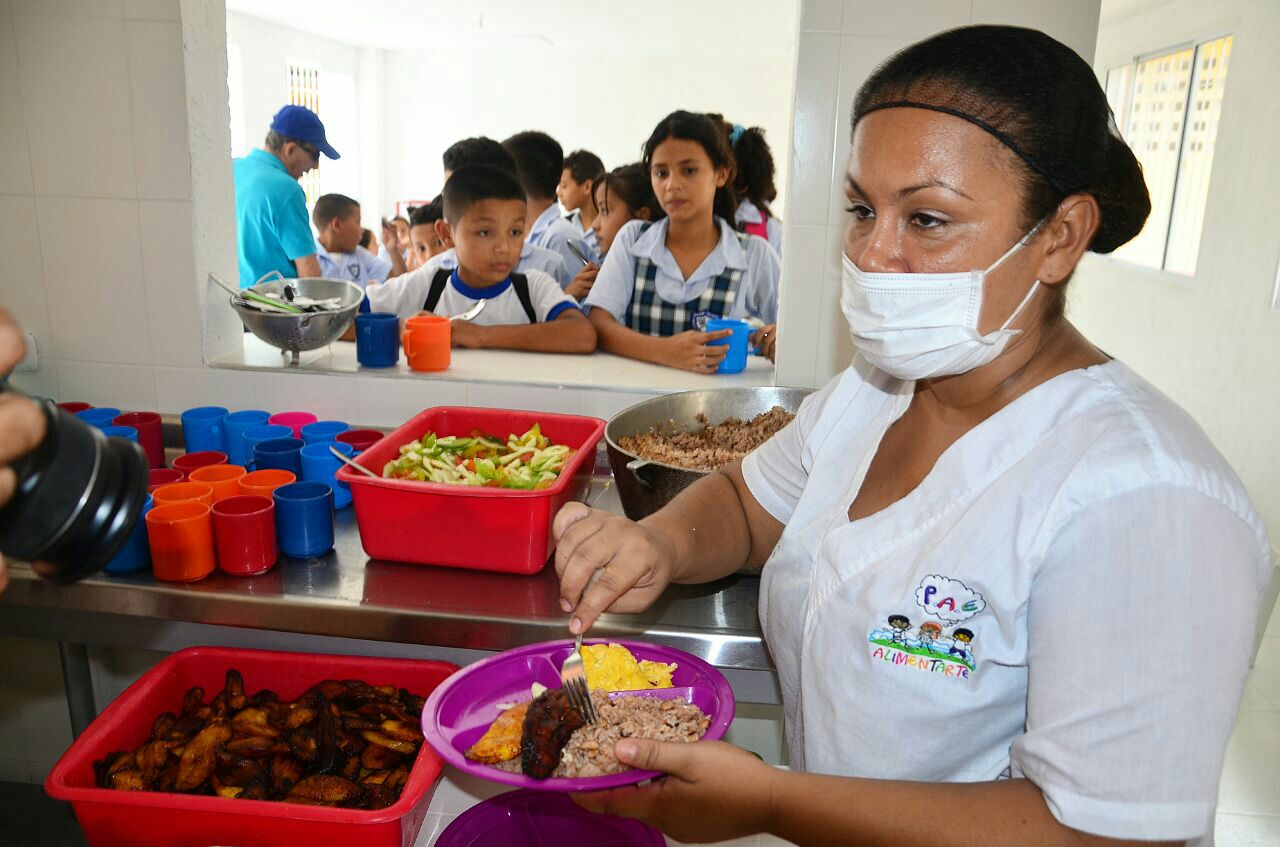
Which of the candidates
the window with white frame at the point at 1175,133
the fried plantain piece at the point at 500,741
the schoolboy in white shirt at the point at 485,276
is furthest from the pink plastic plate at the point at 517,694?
the window with white frame at the point at 1175,133

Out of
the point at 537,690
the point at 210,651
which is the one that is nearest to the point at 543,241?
the point at 210,651

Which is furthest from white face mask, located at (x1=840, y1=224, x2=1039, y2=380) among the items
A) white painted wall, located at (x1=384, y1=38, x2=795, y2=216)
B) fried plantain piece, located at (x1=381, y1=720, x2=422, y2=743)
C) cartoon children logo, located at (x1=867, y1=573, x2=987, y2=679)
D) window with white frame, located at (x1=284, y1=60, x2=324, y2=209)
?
white painted wall, located at (x1=384, y1=38, x2=795, y2=216)

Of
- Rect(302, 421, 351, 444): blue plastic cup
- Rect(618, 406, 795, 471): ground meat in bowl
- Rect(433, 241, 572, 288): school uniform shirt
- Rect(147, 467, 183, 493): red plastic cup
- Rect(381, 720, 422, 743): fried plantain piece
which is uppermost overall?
Rect(433, 241, 572, 288): school uniform shirt

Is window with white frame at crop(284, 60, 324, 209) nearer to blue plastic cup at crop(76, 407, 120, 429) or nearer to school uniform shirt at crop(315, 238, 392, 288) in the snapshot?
school uniform shirt at crop(315, 238, 392, 288)

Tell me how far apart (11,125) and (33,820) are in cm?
166

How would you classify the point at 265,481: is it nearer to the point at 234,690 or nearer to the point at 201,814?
the point at 234,690

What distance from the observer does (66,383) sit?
2.26 m

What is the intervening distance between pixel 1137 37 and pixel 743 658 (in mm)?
7714

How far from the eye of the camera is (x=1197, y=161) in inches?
243

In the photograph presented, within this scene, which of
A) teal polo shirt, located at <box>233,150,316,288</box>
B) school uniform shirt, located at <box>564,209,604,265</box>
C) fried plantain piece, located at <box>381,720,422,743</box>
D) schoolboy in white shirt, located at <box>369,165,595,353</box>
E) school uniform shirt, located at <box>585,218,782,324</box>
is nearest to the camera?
fried plantain piece, located at <box>381,720,422,743</box>

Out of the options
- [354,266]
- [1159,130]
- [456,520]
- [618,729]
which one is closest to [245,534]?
[456,520]

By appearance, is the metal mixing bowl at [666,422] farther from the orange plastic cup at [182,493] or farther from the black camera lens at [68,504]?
the black camera lens at [68,504]

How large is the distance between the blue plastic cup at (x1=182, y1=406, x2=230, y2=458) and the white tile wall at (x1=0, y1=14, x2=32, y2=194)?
2.35ft

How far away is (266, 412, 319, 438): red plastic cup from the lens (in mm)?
2074
